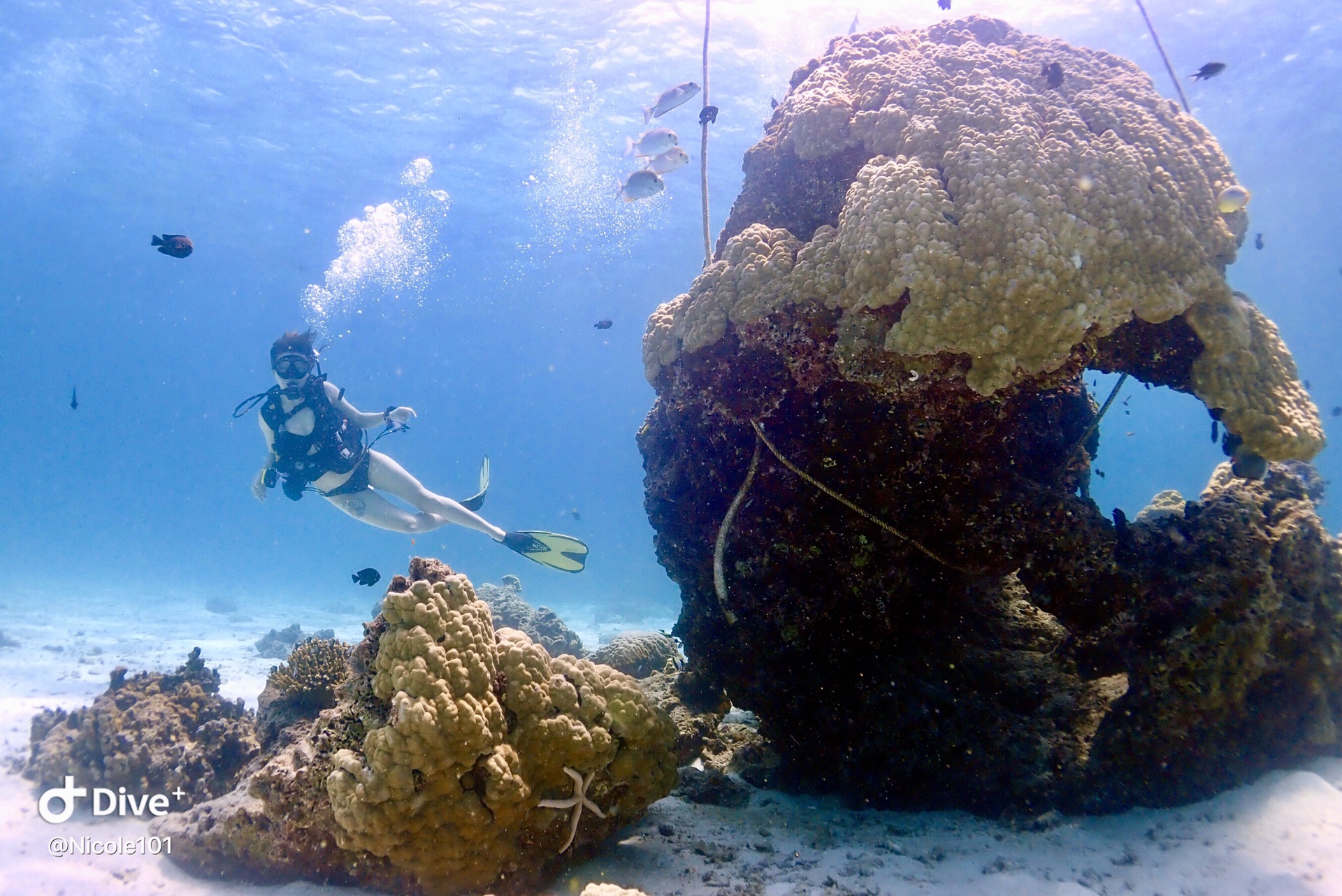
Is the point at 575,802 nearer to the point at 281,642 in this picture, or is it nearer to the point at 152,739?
the point at 152,739

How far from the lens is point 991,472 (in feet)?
15.6

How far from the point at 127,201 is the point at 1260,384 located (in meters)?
48.6

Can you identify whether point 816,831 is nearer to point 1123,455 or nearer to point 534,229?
point 534,229

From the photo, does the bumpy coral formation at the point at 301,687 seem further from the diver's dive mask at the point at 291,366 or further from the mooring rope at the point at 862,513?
the diver's dive mask at the point at 291,366

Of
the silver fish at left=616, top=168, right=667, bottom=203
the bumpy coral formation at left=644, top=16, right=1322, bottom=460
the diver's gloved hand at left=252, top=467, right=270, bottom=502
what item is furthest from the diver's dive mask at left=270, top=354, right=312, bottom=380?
the bumpy coral formation at left=644, top=16, right=1322, bottom=460

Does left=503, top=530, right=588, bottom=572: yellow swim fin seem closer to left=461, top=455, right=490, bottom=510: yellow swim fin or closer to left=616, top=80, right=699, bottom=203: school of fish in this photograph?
left=461, top=455, right=490, bottom=510: yellow swim fin

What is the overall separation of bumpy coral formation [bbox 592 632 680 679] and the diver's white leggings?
2648 mm

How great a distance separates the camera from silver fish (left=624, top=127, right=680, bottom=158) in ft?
27.3

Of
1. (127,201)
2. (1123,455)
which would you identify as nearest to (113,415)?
(127,201)

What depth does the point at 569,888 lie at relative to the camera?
3.80 m

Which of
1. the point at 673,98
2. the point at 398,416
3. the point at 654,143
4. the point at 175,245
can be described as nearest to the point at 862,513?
the point at 654,143

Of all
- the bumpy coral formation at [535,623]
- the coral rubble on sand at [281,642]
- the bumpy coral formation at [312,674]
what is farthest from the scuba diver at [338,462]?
the coral rubble on sand at [281,642]

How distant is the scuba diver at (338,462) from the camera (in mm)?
9164

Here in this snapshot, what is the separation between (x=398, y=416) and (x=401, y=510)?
1.72 meters
